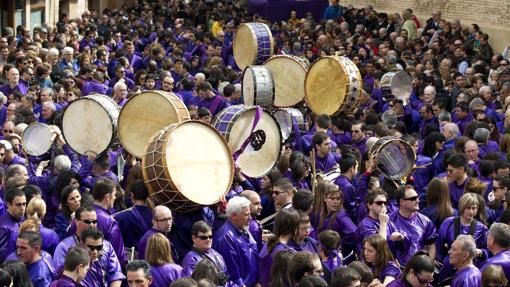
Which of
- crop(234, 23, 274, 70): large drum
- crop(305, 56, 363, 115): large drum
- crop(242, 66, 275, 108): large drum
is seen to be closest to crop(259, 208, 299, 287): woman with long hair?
crop(242, 66, 275, 108): large drum

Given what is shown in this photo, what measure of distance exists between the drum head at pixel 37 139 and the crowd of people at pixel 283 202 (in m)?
0.10

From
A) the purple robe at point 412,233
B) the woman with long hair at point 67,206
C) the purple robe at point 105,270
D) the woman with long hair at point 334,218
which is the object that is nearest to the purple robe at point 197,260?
the purple robe at point 105,270

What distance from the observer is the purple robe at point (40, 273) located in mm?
8078

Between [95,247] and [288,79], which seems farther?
[288,79]

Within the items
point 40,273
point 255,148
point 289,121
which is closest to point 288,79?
point 289,121

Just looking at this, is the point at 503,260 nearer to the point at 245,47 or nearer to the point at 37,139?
the point at 37,139

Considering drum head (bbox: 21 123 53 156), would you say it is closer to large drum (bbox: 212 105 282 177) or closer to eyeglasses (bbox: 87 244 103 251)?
large drum (bbox: 212 105 282 177)

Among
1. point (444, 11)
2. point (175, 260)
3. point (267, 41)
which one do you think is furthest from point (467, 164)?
point (444, 11)

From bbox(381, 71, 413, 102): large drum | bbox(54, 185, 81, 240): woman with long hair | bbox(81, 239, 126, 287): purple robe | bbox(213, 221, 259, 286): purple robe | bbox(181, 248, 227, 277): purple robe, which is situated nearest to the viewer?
bbox(81, 239, 126, 287): purple robe

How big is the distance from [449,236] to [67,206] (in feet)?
11.4

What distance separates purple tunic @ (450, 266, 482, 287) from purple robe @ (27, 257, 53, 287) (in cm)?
318

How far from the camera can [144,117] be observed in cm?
1184

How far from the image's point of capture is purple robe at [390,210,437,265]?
31.2 feet

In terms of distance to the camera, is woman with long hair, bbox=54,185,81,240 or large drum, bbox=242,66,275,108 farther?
large drum, bbox=242,66,275,108
